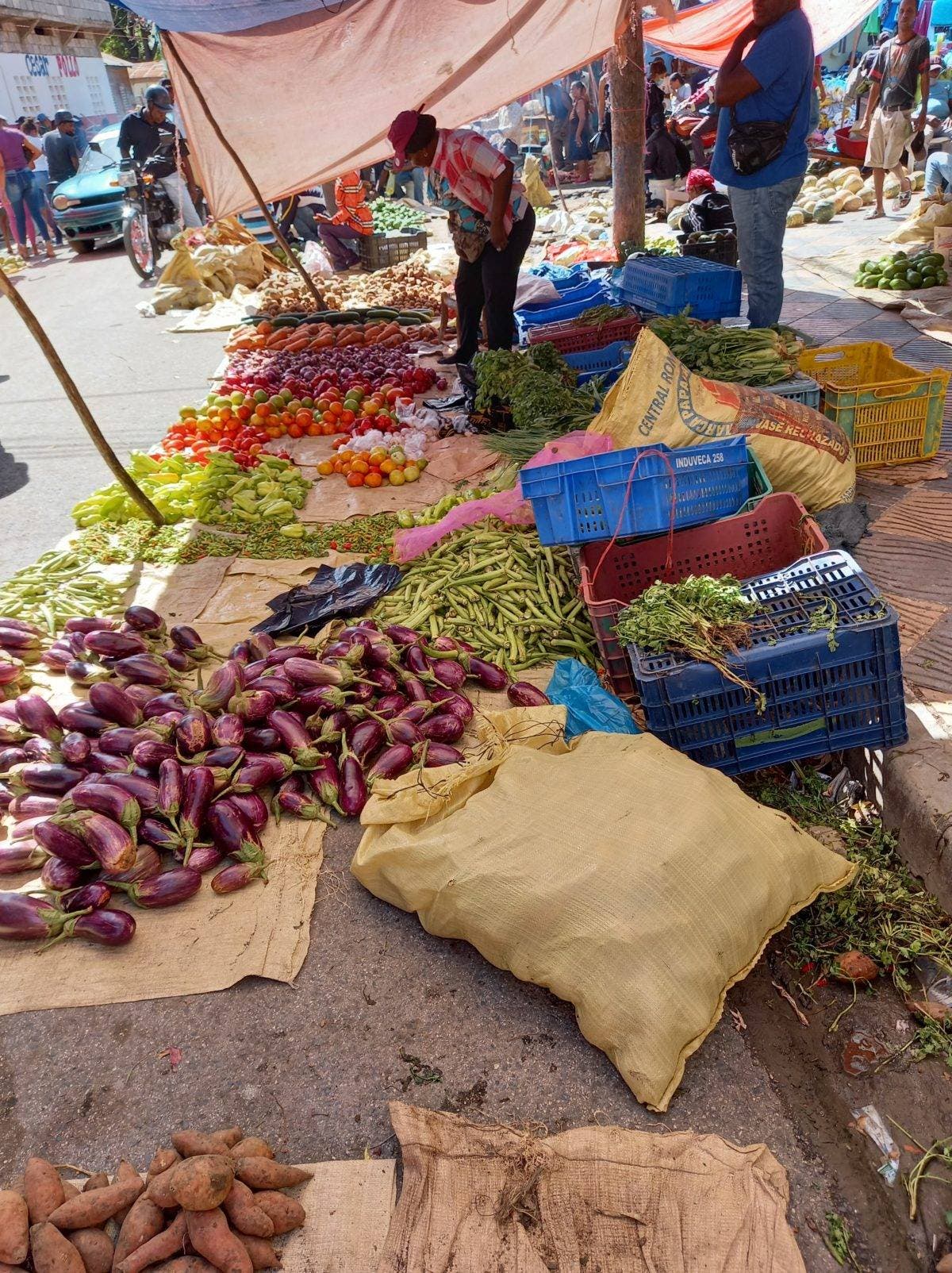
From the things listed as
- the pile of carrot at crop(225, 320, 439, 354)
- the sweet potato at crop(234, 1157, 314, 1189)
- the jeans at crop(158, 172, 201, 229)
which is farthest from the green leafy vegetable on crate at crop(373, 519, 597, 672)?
the jeans at crop(158, 172, 201, 229)

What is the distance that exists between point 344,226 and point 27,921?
536 inches

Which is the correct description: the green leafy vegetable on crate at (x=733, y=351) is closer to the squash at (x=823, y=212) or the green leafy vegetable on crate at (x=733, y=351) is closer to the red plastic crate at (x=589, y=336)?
the red plastic crate at (x=589, y=336)

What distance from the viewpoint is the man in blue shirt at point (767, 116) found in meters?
5.39

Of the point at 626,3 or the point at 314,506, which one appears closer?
the point at 314,506

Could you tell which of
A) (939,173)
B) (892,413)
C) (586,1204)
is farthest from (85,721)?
(939,173)

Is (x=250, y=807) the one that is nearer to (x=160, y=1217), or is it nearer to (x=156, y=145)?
(x=160, y=1217)

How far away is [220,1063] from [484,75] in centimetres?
930

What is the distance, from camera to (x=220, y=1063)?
230 cm

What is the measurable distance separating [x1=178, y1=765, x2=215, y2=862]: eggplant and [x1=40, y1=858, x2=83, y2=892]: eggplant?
349mm

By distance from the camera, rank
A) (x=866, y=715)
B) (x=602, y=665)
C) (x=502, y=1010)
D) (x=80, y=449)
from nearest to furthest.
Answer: (x=502, y=1010) < (x=866, y=715) < (x=602, y=665) < (x=80, y=449)

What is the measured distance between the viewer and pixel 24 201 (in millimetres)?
16438

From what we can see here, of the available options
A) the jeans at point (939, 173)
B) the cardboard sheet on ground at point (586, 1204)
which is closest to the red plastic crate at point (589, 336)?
the cardboard sheet on ground at point (586, 1204)

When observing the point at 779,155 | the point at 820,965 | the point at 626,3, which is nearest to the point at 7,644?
the point at 820,965

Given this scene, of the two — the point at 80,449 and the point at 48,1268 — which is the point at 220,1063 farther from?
the point at 80,449
